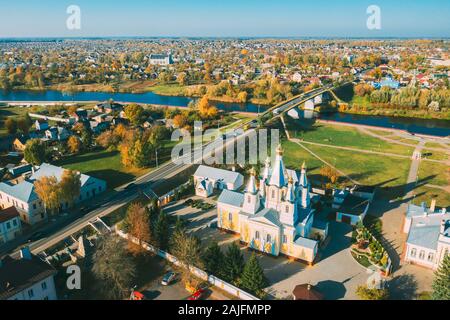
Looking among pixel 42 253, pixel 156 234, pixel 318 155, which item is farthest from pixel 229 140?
pixel 42 253

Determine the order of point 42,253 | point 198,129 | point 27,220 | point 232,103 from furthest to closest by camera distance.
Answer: point 232,103 → point 198,129 → point 27,220 → point 42,253

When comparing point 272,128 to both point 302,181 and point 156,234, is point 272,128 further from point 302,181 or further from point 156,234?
point 156,234

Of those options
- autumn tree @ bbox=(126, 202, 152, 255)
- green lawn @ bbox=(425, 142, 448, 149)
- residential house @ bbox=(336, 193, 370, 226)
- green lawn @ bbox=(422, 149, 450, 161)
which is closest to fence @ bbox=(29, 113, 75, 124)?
autumn tree @ bbox=(126, 202, 152, 255)

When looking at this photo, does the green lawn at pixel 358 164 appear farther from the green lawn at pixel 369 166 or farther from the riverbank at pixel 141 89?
the riverbank at pixel 141 89

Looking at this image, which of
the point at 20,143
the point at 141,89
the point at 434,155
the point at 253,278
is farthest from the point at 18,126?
the point at 434,155

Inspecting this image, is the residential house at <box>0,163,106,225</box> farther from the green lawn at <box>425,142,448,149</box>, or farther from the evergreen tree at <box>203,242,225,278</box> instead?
the green lawn at <box>425,142,448,149</box>
